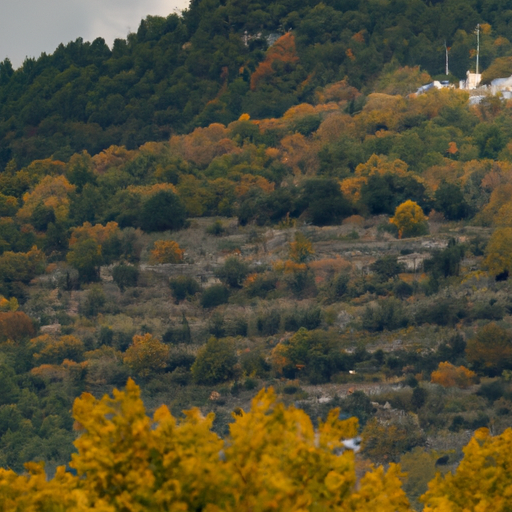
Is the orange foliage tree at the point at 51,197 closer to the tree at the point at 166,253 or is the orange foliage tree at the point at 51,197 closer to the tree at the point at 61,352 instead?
the tree at the point at 166,253

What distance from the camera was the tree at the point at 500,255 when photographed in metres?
50.6

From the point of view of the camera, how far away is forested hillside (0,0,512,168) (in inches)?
3364

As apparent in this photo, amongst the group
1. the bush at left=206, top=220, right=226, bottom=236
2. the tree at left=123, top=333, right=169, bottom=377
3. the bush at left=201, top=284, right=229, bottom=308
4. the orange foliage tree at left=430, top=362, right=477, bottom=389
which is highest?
the bush at left=206, top=220, right=226, bottom=236

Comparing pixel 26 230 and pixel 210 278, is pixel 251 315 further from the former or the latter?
pixel 26 230

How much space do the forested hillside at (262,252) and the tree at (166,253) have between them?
11 centimetres

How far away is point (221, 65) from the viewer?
91562mm

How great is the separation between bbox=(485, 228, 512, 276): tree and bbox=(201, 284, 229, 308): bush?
11.6m

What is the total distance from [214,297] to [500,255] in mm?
12599

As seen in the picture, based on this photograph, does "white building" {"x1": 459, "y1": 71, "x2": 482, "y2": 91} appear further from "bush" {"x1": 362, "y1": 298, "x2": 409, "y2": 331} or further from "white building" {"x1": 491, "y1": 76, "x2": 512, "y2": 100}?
"bush" {"x1": 362, "y1": 298, "x2": 409, "y2": 331}

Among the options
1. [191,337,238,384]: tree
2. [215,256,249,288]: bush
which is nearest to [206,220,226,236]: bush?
[215,256,249,288]: bush

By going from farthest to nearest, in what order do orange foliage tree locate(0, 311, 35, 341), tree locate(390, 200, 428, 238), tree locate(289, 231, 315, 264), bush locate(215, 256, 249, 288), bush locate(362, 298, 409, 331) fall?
tree locate(390, 200, 428, 238)
bush locate(215, 256, 249, 288)
tree locate(289, 231, 315, 264)
orange foliage tree locate(0, 311, 35, 341)
bush locate(362, 298, 409, 331)

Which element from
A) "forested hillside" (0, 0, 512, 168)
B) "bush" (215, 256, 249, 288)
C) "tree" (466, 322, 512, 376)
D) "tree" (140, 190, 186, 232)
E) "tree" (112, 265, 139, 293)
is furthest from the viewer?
"forested hillside" (0, 0, 512, 168)

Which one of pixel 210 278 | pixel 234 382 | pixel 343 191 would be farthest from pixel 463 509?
pixel 343 191

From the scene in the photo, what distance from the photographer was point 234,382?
45562 mm
